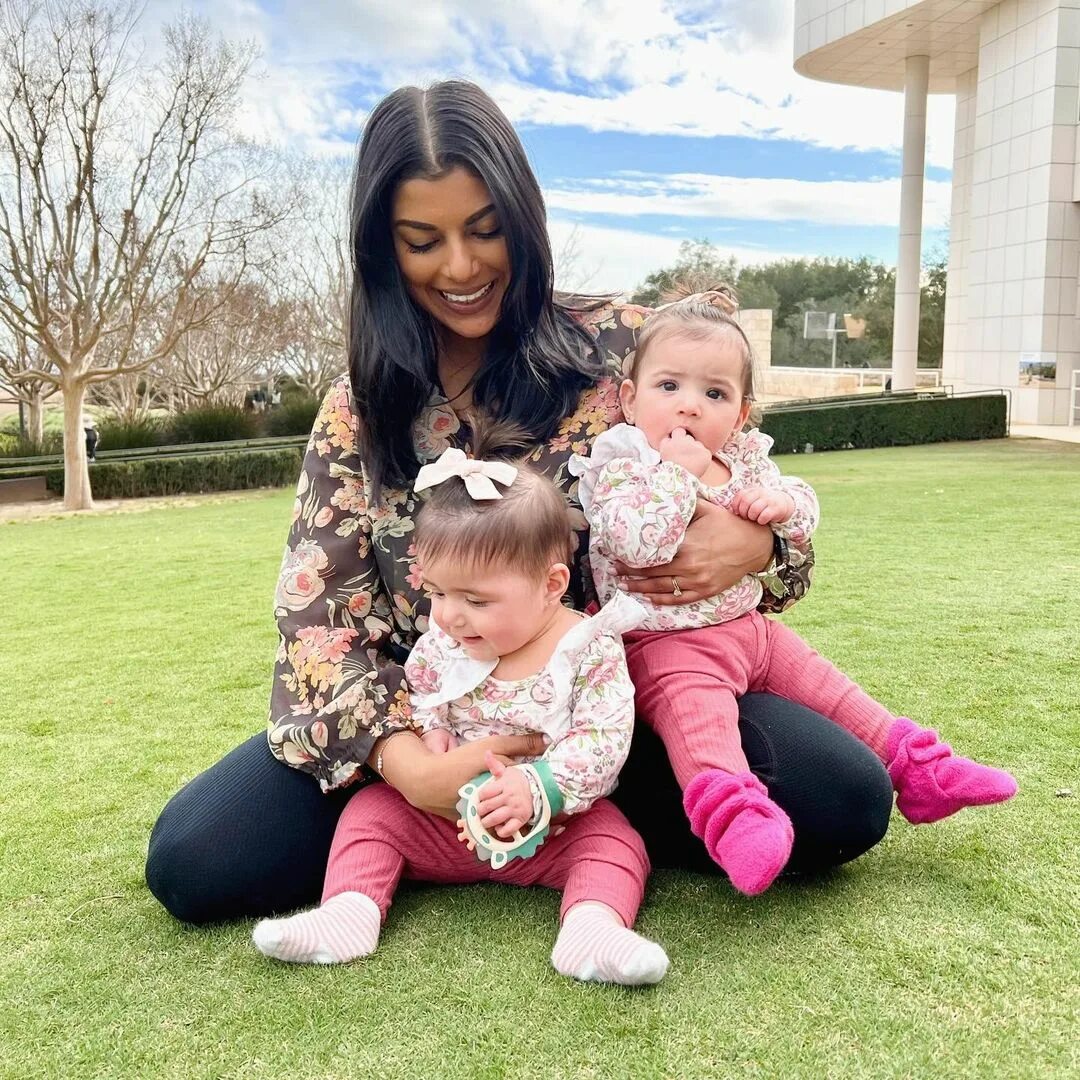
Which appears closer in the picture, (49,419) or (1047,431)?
(1047,431)

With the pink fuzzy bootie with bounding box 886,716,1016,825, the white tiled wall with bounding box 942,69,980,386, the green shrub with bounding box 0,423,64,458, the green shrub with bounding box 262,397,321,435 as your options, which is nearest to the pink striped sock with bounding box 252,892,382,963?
the pink fuzzy bootie with bounding box 886,716,1016,825

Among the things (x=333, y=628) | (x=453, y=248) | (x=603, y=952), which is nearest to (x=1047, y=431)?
(x=453, y=248)

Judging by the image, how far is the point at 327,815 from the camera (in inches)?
92.2

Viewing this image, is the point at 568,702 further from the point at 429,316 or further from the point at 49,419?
the point at 49,419

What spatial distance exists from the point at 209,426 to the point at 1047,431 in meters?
17.9

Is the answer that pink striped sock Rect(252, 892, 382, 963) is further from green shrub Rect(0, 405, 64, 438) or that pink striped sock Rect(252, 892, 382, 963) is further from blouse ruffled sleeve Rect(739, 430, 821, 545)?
green shrub Rect(0, 405, 64, 438)

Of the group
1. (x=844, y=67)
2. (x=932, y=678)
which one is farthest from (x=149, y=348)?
(x=932, y=678)

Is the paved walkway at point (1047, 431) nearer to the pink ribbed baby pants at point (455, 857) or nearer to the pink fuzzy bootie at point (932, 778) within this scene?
the pink fuzzy bootie at point (932, 778)

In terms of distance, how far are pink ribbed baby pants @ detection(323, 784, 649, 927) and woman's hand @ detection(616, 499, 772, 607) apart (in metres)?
0.46

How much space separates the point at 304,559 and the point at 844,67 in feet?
108

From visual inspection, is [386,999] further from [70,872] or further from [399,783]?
[70,872]

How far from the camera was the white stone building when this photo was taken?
23.2 m

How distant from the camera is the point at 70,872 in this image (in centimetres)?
260

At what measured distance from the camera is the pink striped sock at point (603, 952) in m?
1.81
